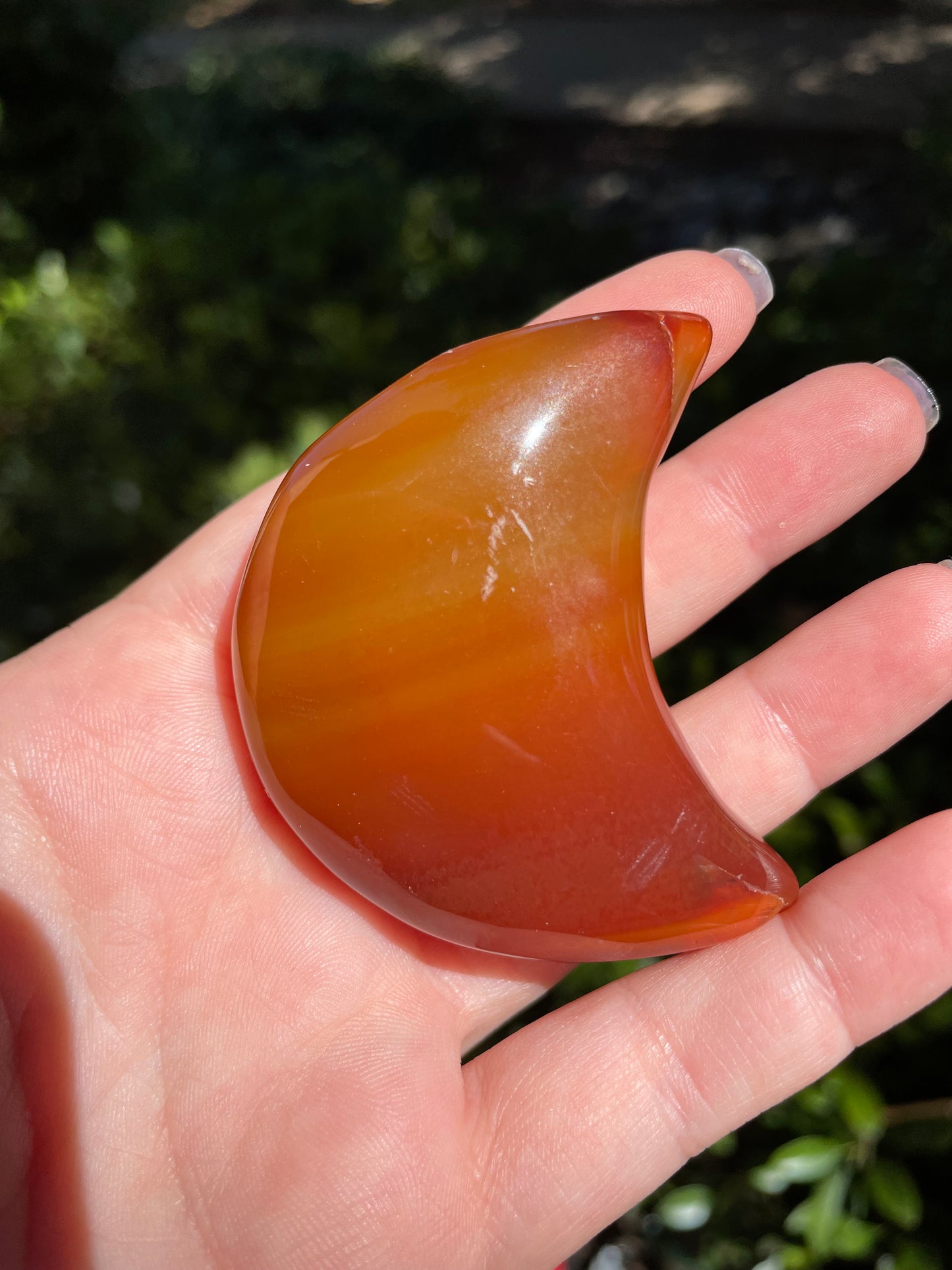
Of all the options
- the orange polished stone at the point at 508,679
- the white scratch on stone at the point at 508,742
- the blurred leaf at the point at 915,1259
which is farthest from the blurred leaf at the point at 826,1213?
the white scratch on stone at the point at 508,742

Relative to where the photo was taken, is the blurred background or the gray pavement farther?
the gray pavement

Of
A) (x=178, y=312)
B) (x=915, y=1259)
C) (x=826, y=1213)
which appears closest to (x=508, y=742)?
(x=826, y=1213)

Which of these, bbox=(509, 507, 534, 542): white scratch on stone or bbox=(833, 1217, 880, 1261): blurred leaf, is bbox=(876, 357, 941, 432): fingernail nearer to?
bbox=(509, 507, 534, 542): white scratch on stone

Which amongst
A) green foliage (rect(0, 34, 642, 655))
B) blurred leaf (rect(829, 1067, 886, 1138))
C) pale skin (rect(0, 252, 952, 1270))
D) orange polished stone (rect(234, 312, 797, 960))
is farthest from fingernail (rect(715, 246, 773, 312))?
blurred leaf (rect(829, 1067, 886, 1138))

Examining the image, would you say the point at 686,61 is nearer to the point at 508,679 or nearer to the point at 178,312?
the point at 178,312

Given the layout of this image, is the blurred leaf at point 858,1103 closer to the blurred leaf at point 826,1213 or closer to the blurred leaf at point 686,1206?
the blurred leaf at point 826,1213
